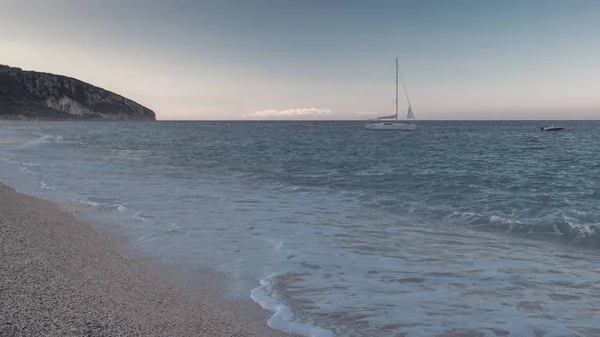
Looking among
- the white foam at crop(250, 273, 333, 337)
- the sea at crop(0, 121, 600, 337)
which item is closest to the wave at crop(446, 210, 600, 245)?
the sea at crop(0, 121, 600, 337)

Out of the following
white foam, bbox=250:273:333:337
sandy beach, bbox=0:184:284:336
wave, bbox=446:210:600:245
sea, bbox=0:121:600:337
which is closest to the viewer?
sandy beach, bbox=0:184:284:336

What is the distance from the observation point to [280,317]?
225 inches

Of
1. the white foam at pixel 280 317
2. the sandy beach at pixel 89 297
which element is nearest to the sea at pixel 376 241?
the white foam at pixel 280 317

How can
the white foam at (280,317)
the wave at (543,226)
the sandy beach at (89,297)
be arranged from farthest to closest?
1. the wave at (543,226)
2. the white foam at (280,317)
3. the sandy beach at (89,297)

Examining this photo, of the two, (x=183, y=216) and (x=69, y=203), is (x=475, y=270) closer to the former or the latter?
(x=183, y=216)

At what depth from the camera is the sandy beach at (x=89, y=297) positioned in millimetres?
4484

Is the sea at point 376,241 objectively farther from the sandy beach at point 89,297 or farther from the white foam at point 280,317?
the sandy beach at point 89,297

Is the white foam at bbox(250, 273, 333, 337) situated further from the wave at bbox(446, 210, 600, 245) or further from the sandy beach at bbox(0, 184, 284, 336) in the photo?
the wave at bbox(446, 210, 600, 245)

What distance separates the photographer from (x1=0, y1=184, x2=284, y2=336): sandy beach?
4.48 m

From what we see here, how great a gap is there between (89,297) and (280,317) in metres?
2.40

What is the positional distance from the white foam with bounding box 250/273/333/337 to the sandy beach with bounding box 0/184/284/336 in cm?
20

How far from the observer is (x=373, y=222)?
12.4 meters

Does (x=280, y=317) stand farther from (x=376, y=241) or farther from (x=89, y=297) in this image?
(x=376, y=241)

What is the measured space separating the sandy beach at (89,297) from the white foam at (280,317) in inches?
7.8
